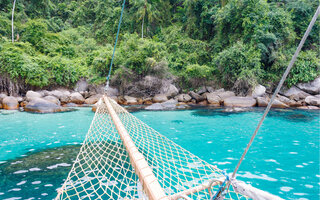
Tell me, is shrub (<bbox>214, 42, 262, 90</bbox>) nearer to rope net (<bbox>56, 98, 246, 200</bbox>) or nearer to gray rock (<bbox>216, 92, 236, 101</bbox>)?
gray rock (<bbox>216, 92, 236, 101</bbox>)

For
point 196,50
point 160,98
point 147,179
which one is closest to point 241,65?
point 196,50

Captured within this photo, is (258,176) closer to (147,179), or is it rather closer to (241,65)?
(147,179)

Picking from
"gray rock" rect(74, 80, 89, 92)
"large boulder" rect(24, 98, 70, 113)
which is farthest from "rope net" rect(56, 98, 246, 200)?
"gray rock" rect(74, 80, 89, 92)

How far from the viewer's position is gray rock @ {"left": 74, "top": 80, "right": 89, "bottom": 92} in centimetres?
1300

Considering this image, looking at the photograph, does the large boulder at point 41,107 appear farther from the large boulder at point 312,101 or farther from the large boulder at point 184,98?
the large boulder at point 312,101

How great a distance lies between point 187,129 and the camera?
5988mm

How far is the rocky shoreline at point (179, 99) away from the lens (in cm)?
953

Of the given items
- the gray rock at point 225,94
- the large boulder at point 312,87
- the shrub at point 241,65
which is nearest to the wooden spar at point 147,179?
the gray rock at point 225,94

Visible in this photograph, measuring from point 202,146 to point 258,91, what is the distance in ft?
28.8

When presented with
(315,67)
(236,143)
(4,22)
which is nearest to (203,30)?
(315,67)

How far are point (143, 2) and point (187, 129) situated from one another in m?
14.1

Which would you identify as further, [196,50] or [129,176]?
[196,50]

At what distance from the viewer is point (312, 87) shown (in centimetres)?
1125

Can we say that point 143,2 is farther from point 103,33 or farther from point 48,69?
point 48,69
